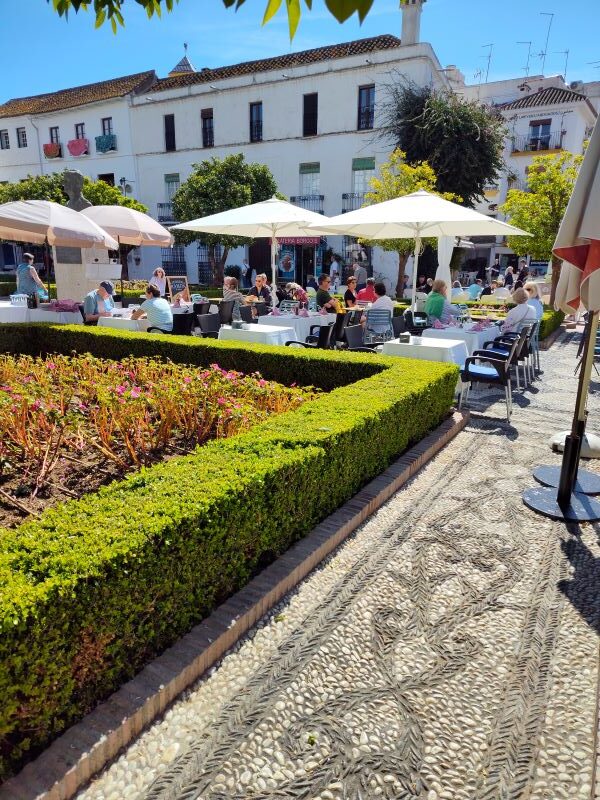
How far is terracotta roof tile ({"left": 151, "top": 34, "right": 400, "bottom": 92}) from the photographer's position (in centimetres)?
2512

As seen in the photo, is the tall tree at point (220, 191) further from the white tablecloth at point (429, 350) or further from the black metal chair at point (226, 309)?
the white tablecloth at point (429, 350)

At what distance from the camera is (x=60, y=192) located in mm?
24391

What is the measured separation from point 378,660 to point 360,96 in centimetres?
2766

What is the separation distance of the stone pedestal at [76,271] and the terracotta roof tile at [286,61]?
1905 cm

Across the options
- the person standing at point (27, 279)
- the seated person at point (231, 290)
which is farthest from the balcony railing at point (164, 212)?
the seated person at point (231, 290)

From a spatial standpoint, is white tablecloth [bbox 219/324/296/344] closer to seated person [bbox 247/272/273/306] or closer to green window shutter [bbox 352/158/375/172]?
seated person [bbox 247/272/273/306]

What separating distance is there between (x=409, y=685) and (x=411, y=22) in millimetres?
27957

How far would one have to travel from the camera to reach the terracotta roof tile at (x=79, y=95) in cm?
3158

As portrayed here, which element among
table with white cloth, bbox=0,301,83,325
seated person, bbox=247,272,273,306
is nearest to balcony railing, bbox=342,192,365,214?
seated person, bbox=247,272,273,306

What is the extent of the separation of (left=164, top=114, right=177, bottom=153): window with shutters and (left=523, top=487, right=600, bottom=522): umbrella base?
31.3 metres

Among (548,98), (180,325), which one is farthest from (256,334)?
(548,98)

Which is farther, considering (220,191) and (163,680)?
(220,191)

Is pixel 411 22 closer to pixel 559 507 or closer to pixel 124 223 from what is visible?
pixel 124 223

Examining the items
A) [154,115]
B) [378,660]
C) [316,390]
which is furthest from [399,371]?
[154,115]
